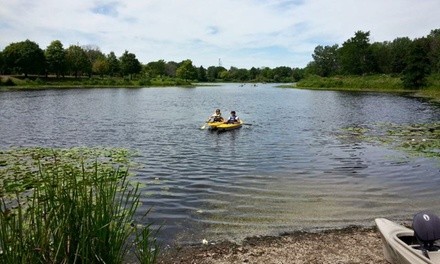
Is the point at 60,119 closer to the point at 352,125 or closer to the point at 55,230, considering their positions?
the point at 352,125

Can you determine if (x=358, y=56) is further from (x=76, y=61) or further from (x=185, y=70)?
(x=76, y=61)

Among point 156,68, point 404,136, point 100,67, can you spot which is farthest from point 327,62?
point 404,136

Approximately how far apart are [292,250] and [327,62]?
166 meters

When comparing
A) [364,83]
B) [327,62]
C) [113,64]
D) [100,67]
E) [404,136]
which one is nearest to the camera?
[404,136]

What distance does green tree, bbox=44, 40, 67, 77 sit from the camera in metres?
101

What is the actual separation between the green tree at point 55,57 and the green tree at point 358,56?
90.9 meters

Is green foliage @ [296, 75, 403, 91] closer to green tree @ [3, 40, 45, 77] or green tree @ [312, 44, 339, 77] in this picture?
green tree @ [312, 44, 339, 77]

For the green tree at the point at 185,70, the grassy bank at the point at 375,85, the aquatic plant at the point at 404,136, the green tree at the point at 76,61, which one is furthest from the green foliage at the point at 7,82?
the green tree at the point at 185,70

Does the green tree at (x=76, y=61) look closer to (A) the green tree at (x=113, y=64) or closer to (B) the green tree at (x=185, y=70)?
(A) the green tree at (x=113, y=64)

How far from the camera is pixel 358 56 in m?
119

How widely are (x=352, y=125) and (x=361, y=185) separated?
20.0 m

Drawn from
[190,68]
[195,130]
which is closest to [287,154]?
[195,130]

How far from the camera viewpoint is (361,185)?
14.0 m

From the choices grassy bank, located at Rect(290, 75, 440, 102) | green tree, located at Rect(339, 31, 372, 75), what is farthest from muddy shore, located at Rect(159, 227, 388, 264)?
green tree, located at Rect(339, 31, 372, 75)
